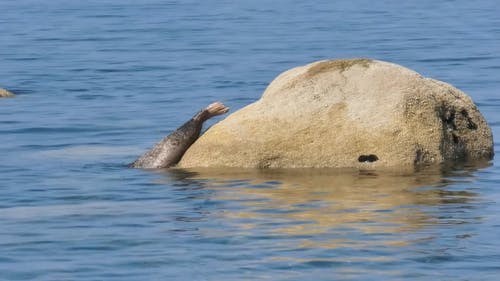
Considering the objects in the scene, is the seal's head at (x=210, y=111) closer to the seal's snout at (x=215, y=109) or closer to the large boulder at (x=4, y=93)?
the seal's snout at (x=215, y=109)

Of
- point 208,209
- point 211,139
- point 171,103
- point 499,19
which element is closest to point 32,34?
point 499,19

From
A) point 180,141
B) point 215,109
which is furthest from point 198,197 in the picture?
point 215,109

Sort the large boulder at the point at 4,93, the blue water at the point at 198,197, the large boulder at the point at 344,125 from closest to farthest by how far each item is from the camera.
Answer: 1. the blue water at the point at 198,197
2. the large boulder at the point at 344,125
3. the large boulder at the point at 4,93

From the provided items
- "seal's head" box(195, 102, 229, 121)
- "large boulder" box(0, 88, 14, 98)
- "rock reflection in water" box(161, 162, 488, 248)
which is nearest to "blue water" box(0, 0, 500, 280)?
"rock reflection in water" box(161, 162, 488, 248)

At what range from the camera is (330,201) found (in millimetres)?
14133

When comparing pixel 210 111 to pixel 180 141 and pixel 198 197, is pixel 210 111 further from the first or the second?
pixel 198 197

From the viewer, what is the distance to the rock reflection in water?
12656mm

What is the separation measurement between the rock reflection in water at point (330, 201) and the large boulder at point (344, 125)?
0.73 ft

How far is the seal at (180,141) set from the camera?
16.4 metres

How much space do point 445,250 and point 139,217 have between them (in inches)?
116

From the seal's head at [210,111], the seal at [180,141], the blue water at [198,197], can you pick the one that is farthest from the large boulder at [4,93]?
the seal's head at [210,111]

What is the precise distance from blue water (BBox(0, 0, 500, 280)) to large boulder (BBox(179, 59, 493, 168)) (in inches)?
11.5

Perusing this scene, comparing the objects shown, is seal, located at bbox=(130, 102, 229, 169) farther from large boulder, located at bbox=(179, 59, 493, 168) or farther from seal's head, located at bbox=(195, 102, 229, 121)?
large boulder, located at bbox=(179, 59, 493, 168)

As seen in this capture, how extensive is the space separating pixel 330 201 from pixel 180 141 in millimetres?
2742
